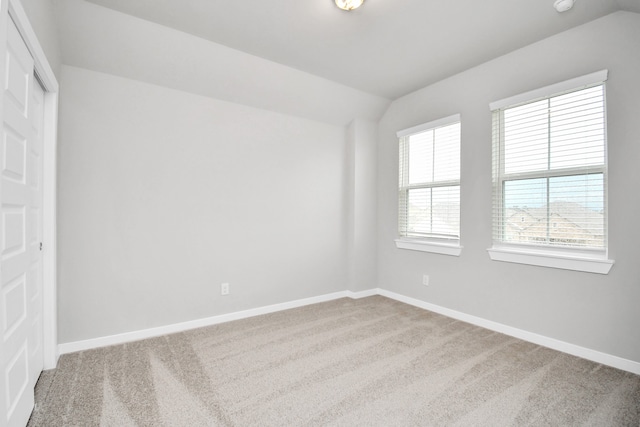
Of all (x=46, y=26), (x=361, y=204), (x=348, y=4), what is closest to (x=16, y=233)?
(x=46, y=26)

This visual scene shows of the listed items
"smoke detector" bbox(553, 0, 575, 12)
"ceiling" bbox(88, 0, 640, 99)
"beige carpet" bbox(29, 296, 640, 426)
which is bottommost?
"beige carpet" bbox(29, 296, 640, 426)

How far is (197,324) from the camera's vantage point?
308 centimetres

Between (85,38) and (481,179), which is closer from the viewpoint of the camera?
(85,38)

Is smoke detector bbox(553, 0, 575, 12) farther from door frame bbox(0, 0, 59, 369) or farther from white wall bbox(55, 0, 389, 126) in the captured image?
door frame bbox(0, 0, 59, 369)

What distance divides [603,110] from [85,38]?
4087 millimetres

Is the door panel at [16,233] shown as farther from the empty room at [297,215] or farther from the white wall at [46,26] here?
the white wall at [46,26]

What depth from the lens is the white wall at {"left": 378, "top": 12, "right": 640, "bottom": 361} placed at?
2.25m

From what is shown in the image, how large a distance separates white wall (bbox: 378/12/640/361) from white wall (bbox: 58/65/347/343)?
142 cm

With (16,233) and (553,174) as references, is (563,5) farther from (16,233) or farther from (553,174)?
(16,233)

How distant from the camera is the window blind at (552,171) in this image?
243 cm

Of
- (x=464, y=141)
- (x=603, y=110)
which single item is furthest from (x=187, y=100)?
(x=603, y=110)

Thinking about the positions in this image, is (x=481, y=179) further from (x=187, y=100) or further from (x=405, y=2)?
(x=187, y=100)

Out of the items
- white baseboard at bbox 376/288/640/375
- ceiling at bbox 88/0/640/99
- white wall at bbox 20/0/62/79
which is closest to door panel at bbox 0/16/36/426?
white wall at bbox 20/0/62/79

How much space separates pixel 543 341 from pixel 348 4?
320 cm
